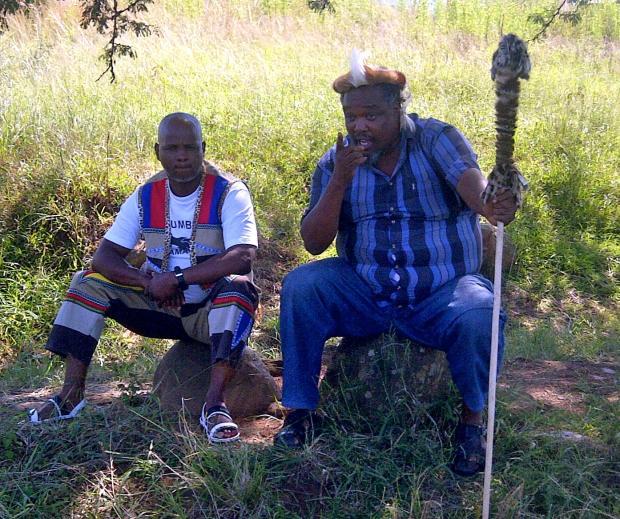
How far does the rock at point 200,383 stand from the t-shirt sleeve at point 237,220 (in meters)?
Answer: 0.58

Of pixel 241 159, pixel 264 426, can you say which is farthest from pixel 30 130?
pixel 264 426

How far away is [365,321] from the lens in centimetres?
357

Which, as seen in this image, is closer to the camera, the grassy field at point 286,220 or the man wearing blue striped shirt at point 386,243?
the grassy field at point 286,220

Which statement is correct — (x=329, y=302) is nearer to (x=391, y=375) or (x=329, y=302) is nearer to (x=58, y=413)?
(x=391, y=375)

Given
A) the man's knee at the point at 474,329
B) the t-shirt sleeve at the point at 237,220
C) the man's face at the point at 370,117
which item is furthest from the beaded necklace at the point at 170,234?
the man's knee at the point at 474,329

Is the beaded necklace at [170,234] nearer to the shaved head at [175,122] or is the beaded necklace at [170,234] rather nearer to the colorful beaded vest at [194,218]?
the colorful beaded vest at [194,218]

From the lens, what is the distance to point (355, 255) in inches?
145

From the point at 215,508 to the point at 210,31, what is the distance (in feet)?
29.2

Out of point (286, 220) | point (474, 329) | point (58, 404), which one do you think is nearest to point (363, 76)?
point (474, 329)

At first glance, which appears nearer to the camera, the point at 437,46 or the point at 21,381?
the point at 21,381

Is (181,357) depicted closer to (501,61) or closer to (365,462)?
(365,462)

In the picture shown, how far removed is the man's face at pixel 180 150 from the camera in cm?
385

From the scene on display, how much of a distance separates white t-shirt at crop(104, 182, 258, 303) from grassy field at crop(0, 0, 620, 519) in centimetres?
69

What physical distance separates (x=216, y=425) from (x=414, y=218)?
125cm
